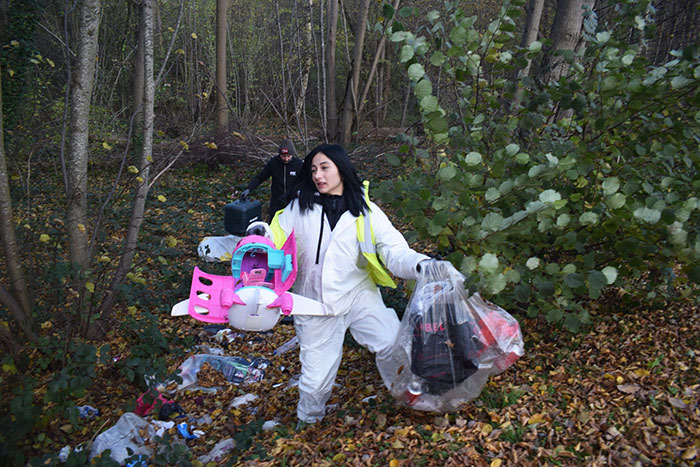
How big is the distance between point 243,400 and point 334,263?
150 centimetres

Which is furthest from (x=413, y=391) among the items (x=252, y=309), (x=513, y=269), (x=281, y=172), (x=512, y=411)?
(x=281, y=172)

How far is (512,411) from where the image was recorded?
104 inches

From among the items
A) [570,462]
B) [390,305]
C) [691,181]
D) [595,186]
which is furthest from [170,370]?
Result: [691,181]

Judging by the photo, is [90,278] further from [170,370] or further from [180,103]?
[180,103]

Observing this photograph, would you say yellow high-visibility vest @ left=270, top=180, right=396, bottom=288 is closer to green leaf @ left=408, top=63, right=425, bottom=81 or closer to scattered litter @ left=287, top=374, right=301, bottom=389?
green leaf @ left=408, top=63, right=425, bottom=81

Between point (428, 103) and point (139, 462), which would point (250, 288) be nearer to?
point (139, 462)

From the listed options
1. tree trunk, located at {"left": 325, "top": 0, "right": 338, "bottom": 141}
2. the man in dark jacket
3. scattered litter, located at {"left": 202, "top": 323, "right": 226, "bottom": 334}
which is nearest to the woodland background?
scattered litter, located at {"left": 202, "top": 323, "right": 226, "bottom": 334}

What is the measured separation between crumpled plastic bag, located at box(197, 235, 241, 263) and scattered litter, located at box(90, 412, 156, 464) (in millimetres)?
3428

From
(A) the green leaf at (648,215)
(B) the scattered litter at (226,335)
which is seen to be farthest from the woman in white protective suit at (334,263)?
(B) the scattered litter at (226,335)

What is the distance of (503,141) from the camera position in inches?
121

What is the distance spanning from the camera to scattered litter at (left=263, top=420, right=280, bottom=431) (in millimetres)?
3189

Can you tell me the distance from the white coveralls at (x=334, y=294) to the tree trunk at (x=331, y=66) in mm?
8414

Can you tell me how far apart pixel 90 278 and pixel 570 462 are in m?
3.68

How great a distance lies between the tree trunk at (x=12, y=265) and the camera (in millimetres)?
3588
